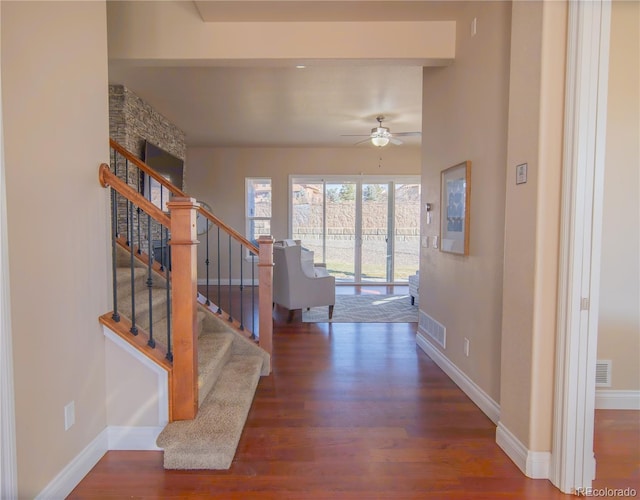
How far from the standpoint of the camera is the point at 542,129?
1740 mm

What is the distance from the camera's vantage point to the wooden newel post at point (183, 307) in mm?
1910

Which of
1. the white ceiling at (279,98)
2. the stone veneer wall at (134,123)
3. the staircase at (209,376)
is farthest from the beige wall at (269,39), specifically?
the staircase at (209,376)

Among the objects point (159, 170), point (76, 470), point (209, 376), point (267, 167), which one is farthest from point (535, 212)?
point (267, 167)

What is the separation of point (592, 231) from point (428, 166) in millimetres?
2089

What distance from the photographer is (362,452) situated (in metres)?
2.02

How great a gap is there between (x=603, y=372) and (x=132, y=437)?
3.11 meters

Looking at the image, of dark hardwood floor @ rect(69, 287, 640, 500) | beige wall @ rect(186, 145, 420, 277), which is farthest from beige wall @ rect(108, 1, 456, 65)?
beige wall @ rect(186, 145, 420, 277)

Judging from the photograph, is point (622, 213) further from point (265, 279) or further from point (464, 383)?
point (265, 279)

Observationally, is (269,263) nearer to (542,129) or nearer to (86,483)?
(86,483)

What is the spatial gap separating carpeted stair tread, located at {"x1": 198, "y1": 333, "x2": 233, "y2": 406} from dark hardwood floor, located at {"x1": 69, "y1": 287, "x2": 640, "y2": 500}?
0.35 metres

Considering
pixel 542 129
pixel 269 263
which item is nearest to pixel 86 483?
pixel 269 263

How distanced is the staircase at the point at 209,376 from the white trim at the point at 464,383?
1540 millimetres

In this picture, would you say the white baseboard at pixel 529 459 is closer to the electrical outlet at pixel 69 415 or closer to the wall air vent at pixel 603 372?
the wall air vent at pixel 603 372

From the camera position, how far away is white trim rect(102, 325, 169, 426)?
200 cm
